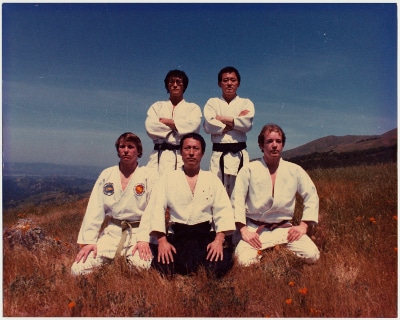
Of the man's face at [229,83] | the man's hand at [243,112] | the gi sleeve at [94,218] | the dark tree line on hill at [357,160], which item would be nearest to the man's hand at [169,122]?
the man's face at [229,83]

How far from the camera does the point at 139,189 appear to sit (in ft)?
17.1

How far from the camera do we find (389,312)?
396 cm

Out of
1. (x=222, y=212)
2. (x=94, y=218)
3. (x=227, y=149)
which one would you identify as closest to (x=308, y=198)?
(x=222, y=212)

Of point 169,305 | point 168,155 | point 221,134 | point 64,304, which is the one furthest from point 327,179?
point 64,304

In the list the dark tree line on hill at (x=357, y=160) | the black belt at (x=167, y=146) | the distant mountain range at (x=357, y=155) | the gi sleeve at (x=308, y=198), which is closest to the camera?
the gi sleeve at (x=308, y=198)

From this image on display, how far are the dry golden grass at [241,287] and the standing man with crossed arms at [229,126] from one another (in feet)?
5.62

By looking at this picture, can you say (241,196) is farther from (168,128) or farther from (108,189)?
(108,189)

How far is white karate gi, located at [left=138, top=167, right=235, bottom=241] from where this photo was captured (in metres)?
4.89

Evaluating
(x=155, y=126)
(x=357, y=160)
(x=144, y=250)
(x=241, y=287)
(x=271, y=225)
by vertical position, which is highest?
(x=155, y=126)

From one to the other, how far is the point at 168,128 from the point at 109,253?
2398 millimetres

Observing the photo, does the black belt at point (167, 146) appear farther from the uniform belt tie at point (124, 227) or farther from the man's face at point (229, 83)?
the uniform belt tie at point (124, 227)

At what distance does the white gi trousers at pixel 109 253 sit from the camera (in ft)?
16.1

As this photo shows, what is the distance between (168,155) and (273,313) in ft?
10.8

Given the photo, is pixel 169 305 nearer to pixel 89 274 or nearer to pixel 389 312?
pixel 89 274
